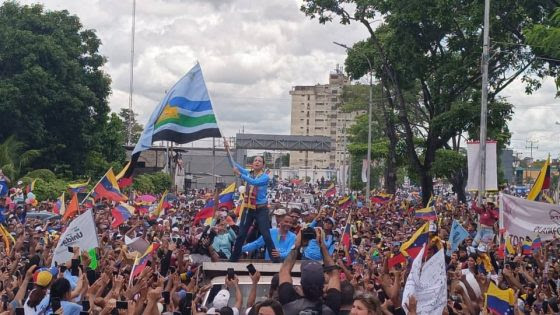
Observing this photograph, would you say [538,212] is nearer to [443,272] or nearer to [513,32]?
[443,272]

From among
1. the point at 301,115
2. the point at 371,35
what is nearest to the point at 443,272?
the point at 371,35

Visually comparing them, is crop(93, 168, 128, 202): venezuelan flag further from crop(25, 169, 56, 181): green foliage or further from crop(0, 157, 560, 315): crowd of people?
crop(25, 169, 56, 181): green foliage

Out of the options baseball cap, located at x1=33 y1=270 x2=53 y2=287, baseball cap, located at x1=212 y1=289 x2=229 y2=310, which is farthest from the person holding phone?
baseball cap, located at x1=212 y1=289 x2=229 y2=310

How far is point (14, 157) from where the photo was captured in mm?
39312

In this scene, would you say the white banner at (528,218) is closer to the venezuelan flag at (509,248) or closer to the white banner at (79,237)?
the venezuelan flag at (509,248)

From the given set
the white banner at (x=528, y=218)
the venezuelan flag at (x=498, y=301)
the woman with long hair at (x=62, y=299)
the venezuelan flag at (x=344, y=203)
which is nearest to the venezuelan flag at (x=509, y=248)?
the white banner at (x=528, y=218)

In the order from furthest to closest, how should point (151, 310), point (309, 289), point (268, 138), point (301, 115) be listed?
1. point (301, 115)
2. point (268, 138)
3. point (151, 310)
4. point (309, 289)

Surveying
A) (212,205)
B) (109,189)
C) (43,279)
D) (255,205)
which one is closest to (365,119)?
(109,189)

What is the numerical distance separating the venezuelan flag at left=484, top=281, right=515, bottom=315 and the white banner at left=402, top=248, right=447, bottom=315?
153 cm

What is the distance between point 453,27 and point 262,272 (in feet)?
74.6

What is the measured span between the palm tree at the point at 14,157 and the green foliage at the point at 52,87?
0.31 meters

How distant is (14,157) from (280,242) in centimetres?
3048

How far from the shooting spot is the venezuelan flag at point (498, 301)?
30.5ft

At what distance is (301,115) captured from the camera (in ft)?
652
